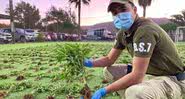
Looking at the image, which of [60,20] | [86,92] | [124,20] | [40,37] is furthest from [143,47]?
[60,20]

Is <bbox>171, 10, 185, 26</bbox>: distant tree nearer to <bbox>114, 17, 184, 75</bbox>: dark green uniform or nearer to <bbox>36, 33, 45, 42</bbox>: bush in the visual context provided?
<bbox>36, 33, 45, 42</bbox>: bush

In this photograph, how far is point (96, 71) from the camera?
24.8ft

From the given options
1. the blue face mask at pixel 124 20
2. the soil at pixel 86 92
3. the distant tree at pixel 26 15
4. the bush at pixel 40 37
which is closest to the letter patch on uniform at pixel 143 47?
the blue face mask at pixel 124 20

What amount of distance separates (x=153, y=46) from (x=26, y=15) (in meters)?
61.6

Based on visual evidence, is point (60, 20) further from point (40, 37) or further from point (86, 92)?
point (86, 92)

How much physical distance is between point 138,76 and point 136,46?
0.30m

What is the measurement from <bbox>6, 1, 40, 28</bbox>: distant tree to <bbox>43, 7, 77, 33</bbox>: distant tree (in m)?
2.22

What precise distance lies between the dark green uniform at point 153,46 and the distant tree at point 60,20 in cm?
5743

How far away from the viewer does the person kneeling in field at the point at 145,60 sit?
3584 mm

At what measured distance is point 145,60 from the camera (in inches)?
141

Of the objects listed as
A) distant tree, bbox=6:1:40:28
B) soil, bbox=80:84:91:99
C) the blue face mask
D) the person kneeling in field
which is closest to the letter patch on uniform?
the person kneeling in field

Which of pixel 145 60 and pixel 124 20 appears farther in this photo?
pixel 124 20

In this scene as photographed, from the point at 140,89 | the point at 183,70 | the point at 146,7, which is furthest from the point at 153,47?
the point at 146,7

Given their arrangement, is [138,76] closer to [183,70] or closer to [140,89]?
[140,89]
